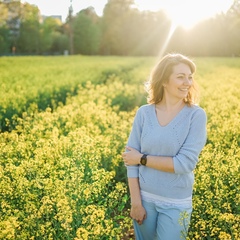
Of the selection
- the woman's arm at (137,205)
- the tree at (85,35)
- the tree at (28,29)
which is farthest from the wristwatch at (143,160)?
the tree at (85,35)

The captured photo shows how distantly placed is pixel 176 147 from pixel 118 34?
272 ft

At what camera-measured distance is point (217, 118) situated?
754 cm

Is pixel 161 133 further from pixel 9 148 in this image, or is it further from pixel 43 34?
pixel 43 34

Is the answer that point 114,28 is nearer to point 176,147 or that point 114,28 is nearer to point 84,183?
point 84,183

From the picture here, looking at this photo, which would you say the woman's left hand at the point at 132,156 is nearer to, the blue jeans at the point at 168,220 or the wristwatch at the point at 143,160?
the wristwatch at the point at 143,160

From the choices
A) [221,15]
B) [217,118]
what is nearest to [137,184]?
[217,118]

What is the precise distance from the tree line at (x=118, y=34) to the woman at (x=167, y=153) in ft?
217

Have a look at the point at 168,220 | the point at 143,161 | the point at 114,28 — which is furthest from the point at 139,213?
the point at 114,28

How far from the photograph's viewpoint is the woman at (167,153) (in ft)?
10.9

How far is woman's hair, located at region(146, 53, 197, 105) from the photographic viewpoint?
3.47 meters

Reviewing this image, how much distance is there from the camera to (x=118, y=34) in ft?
277

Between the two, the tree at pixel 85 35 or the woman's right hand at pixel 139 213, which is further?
the tree at pixel 85 35

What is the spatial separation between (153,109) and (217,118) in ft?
13.9

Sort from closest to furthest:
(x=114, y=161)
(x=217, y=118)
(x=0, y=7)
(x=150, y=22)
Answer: (x=114, y=161)
(x=217, y=118)
(x=0, y=7)
(x=150, y=22)
